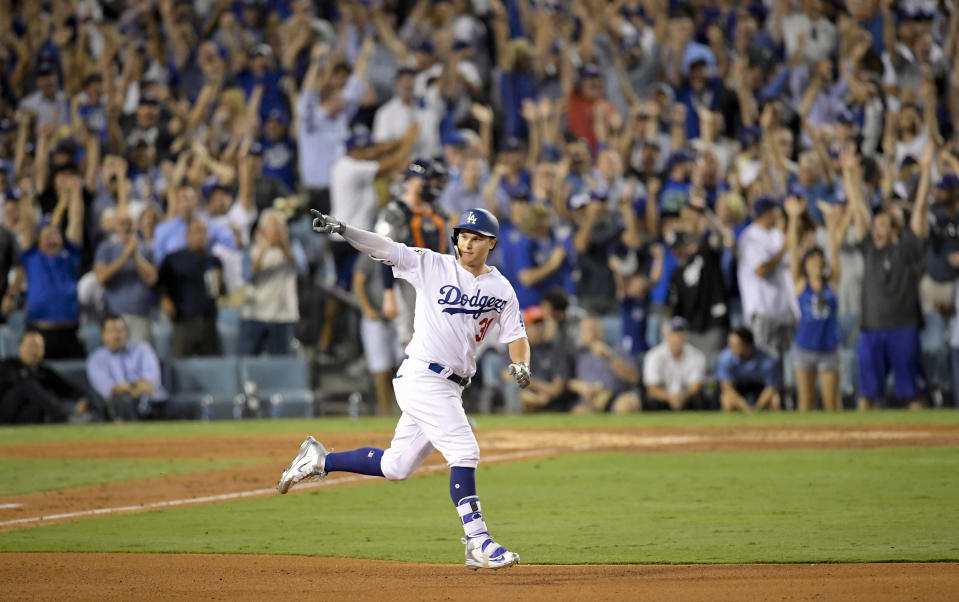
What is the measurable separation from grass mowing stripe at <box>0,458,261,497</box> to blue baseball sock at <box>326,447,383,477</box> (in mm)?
4213

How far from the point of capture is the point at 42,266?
16.9 m

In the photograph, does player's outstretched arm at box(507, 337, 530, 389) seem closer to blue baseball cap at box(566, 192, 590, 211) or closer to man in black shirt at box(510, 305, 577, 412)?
man in black shirt at box(510, 305, 577, 412)

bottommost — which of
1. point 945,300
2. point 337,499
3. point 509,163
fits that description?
point 337,499

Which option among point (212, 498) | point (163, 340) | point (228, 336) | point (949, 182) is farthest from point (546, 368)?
point (212, 498)

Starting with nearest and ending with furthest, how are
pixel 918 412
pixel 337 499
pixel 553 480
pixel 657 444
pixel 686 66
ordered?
pixel 337 499, pixel 553 480, pixel 657 444, pixel 918 412, pixel 686 66

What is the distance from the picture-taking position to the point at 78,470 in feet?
41.2

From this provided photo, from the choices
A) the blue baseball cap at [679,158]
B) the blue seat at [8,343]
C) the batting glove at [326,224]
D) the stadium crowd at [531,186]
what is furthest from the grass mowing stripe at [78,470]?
the blue baseball cap at [679,158]

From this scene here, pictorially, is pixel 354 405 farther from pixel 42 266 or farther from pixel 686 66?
pixel 686 66

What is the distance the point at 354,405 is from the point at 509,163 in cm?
366

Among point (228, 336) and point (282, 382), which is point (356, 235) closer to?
point (282, 382)

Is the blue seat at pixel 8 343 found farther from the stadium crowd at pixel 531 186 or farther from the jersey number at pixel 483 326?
the jersey number at pixel 483 326

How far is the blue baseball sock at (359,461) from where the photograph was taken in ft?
25.3

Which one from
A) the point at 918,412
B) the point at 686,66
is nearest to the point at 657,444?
the point at 918,412

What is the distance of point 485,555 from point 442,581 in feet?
0.80
